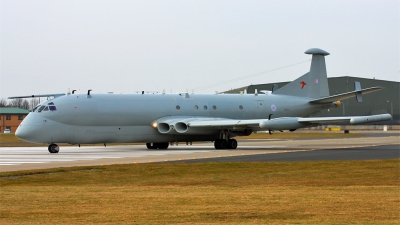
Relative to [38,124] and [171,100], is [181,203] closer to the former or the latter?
[38,124]

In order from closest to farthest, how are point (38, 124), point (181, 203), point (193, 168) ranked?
point (181, 203) → point (193, 168) → point (38, 124)

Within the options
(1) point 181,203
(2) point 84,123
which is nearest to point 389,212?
(1) point 181,203

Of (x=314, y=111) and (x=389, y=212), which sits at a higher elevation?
(x=314, y=111)

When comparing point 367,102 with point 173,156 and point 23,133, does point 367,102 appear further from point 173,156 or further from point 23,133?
point 173,156

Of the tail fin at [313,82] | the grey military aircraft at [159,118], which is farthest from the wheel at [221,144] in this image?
the tail fin at [313,82]

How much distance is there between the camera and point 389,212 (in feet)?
37.0

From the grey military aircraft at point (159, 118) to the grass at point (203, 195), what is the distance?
14.0m

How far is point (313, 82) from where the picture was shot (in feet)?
157

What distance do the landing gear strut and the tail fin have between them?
28.7 feet

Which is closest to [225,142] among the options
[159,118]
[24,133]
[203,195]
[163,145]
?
[163,145]

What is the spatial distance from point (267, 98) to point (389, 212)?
3406 cm

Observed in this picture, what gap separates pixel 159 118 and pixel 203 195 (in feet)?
83.1

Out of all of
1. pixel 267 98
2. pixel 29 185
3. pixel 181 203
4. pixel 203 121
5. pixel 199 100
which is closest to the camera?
pixel 181 203

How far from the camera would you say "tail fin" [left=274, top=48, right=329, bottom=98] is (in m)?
47.2
